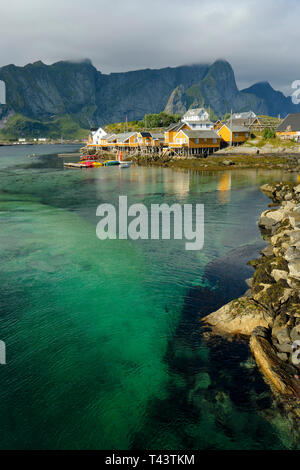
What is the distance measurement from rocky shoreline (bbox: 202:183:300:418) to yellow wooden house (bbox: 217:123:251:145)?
84.1 metres

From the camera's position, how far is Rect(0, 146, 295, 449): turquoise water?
931 centimetres

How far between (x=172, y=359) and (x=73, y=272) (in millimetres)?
10253

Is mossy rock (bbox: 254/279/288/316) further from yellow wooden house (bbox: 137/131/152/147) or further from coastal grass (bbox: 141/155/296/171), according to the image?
yellow wooden house (bbox: 137/131/152/147)

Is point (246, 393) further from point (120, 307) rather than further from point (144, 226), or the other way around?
point (144, 226)

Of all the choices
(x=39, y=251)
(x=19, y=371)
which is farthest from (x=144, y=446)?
(x=39, y=251)

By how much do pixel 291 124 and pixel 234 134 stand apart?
20.4 metres

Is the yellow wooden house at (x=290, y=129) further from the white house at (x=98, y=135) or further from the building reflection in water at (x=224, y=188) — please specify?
the white house at (x=98, y=135)

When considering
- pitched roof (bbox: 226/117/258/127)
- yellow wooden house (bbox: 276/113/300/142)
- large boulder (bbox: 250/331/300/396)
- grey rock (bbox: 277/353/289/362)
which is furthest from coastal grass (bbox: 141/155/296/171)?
grey rock (bbox: 277/353/289/362)

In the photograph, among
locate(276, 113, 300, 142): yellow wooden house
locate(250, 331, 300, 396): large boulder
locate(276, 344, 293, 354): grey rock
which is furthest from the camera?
locate(276, 113, 300, 142): yellow wooden house

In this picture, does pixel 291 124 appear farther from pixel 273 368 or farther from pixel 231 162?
pixel 273 368

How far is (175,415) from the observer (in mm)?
9742

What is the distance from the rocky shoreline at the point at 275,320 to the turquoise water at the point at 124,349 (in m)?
0.64

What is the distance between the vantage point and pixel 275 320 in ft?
43.5

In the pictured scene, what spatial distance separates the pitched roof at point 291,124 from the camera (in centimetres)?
9719
